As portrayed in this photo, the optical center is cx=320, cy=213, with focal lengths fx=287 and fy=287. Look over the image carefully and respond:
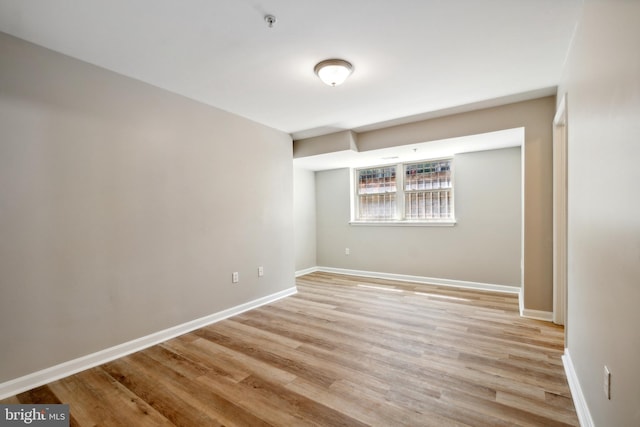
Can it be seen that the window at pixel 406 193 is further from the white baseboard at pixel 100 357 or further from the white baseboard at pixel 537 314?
the white baseboard at pixel 100 357

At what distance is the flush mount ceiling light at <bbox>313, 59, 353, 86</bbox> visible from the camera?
2.36m

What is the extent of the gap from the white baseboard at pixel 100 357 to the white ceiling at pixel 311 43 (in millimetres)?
2397

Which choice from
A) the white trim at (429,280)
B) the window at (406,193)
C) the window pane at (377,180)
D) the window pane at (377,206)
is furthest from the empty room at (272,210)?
the window pane at (377,206)

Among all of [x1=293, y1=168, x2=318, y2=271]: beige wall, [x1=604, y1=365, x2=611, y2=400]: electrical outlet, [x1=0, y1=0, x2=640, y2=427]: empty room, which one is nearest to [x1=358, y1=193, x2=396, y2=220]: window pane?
[x1=293, y1=168, x2=318, y2=271]: beige wall

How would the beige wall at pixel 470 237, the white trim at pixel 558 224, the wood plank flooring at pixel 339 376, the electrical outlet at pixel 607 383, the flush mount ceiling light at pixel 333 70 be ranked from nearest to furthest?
the electrical outlet at pixel 607 383 → the wood plank flooring at pixel 339 376 → the flush mount ceiling light at pixel 333 70 → the white trim at pixel 558 224 → the beige wall at pixel 470 237

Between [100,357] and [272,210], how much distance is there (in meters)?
2.43

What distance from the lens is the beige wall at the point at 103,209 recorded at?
2025mm

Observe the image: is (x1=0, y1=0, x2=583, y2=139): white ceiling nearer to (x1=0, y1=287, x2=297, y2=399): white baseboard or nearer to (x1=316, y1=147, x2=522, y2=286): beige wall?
(x1=316, y1=147, x2=522, y2=286): beige wall

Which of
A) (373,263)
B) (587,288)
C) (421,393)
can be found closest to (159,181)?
(421,393)

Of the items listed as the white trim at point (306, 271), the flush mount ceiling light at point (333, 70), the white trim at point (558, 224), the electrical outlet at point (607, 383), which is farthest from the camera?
the white trim at point (306, 271)

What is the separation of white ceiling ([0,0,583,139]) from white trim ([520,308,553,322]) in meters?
2.36

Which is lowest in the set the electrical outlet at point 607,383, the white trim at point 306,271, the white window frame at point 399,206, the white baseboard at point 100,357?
the white trim at point 306,271

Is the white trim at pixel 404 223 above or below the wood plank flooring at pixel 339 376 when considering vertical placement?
above

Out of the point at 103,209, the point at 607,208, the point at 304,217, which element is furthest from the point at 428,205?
the point at 103,209
